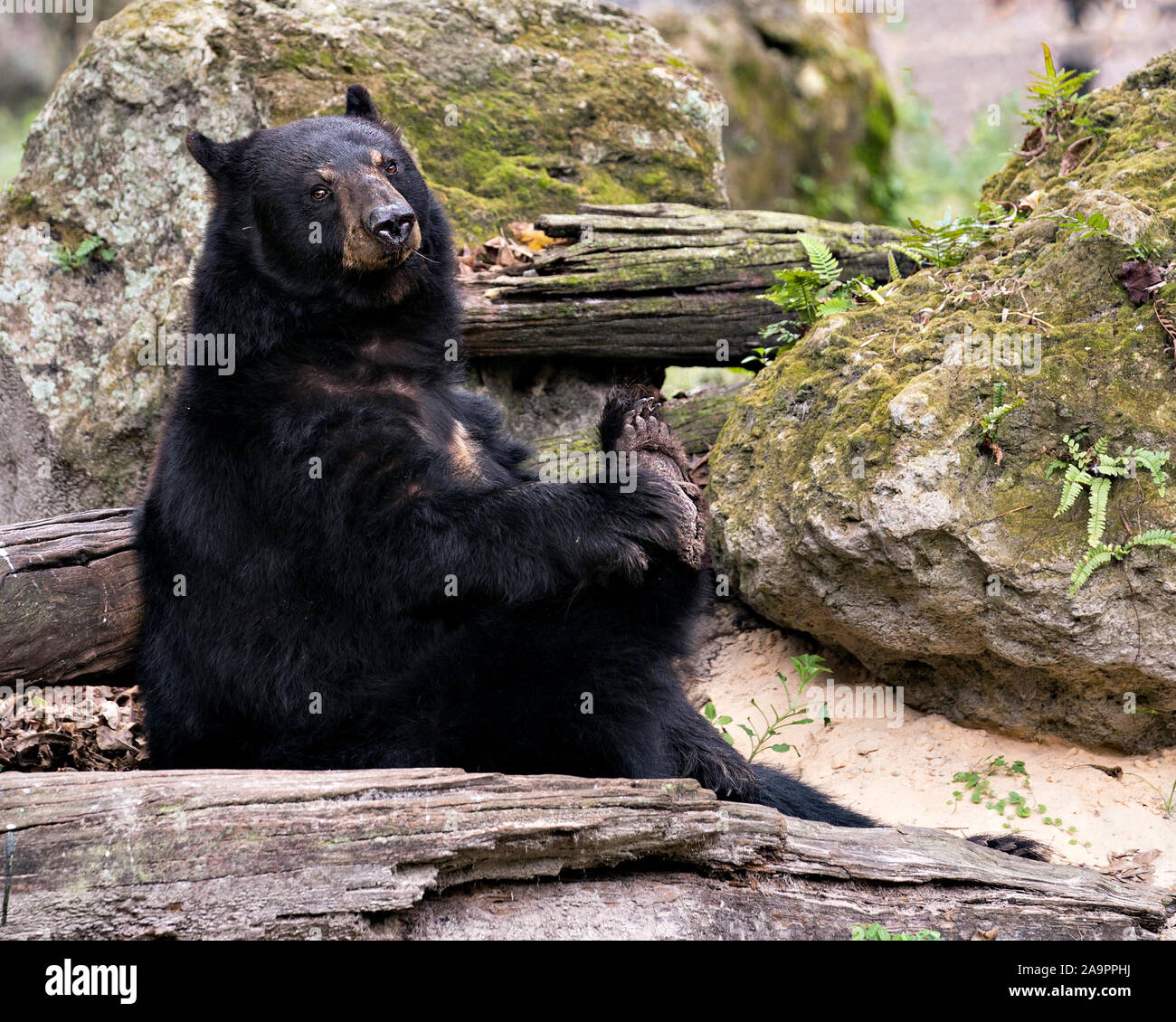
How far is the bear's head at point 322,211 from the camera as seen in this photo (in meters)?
4.70

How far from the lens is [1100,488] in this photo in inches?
184

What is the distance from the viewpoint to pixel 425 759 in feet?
14.1

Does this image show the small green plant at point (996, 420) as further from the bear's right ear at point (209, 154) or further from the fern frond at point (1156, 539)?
the bear's right ear at point (209, 154)

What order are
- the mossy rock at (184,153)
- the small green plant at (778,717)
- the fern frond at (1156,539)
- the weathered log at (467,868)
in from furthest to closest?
1. the mossy rock at (184,153)
2. the small green plant at (778,717)
3. the fern frond at (1156,539)
4. the weathered log at (467,868)

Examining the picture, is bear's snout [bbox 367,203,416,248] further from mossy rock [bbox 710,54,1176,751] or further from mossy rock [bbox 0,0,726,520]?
mossy rock [bbox 0,0,726,520]

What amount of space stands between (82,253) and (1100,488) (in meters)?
6.05

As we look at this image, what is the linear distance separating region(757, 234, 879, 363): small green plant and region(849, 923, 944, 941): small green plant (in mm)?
3290

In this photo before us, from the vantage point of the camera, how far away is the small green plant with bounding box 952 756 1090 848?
16.5ft

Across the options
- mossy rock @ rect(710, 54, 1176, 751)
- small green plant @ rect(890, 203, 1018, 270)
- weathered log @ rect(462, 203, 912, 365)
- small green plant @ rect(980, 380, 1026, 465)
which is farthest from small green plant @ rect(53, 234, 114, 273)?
small green plant @ rect(980, 380, 1026, 465)

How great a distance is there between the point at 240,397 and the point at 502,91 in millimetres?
4433

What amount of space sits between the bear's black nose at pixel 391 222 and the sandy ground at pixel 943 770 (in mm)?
2988

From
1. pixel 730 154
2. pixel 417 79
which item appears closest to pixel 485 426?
pixel 417 79

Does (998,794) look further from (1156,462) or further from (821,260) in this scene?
(821,260)

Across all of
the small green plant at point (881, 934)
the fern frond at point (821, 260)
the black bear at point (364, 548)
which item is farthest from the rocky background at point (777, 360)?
the small green plant at point (881, 934)
